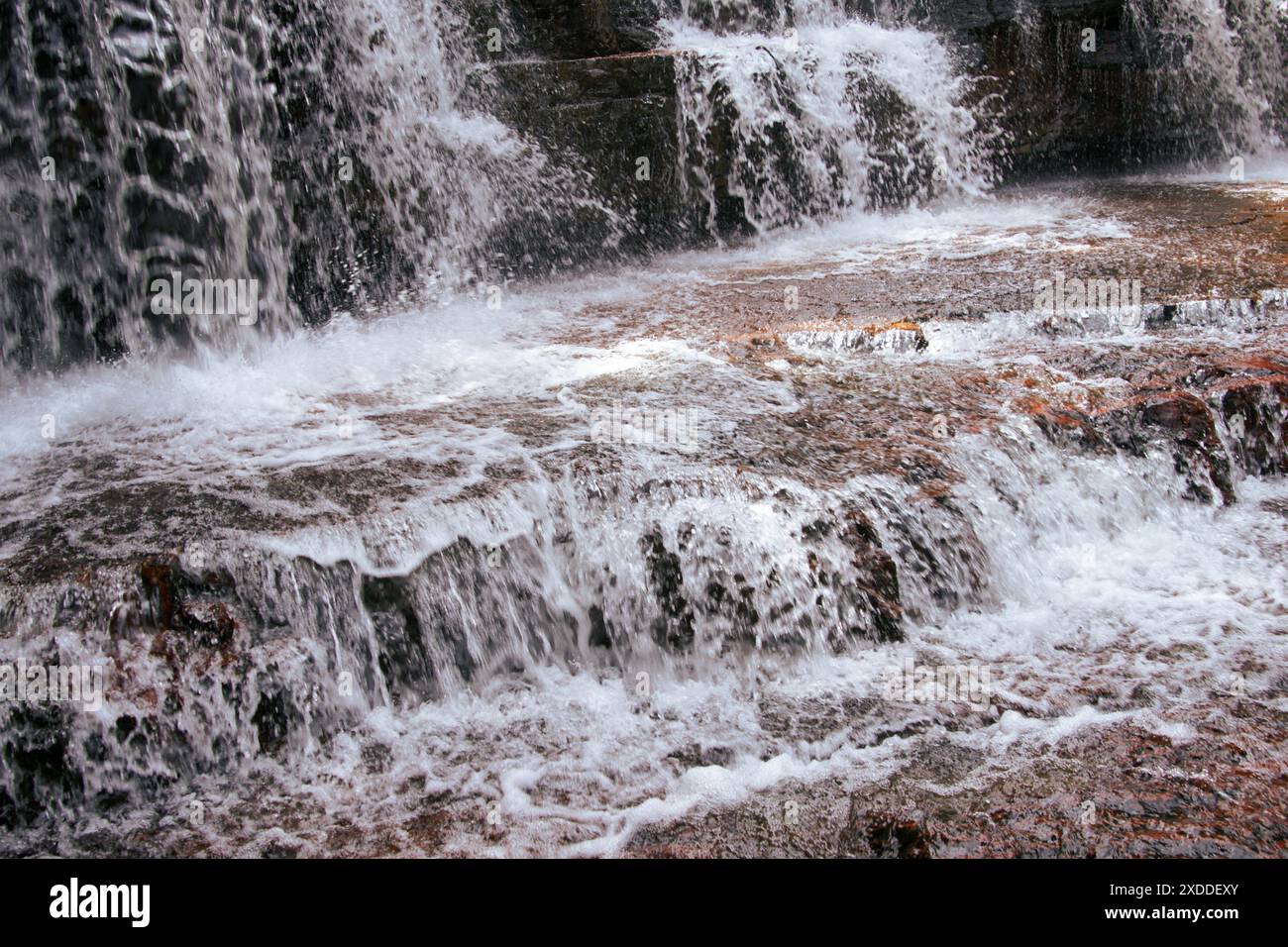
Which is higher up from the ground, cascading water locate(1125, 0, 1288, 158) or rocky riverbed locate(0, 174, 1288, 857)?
cascading water locate(1125, 0, 1288, 158)

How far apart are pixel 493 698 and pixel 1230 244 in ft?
18.0

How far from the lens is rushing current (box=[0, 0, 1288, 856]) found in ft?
10.3

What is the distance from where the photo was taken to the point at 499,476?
3.90 meters

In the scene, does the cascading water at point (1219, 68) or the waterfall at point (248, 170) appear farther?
the cascading water at point (1219, 68)

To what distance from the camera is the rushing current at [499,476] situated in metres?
3.14

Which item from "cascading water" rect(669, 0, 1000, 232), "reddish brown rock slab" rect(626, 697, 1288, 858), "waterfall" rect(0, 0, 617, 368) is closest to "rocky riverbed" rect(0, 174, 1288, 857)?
"reddish brown rock slab" rect(626, 697, 1288, 858)

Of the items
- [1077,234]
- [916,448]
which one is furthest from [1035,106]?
[916,448]

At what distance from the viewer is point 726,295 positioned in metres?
6.33

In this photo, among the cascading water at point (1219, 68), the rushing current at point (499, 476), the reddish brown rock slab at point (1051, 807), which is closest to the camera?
the reddish brown rock slab at point (1051, 807)

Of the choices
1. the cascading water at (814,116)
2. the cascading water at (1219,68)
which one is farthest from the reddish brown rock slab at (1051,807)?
the cascading water at (1219,68)

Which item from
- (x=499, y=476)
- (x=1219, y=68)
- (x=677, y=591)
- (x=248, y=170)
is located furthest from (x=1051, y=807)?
(x=1219, y=68)

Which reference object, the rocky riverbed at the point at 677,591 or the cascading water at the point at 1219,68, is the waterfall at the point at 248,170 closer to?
the rocky riverbed at the point at 677,591

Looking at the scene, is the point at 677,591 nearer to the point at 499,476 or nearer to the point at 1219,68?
the point at 499,476

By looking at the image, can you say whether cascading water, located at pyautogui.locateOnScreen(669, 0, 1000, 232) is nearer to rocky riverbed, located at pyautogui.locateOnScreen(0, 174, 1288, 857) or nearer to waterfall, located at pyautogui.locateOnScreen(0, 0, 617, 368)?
waterfall, located at pyautogui.locateOnScreen(0, 0, 617, 368)
